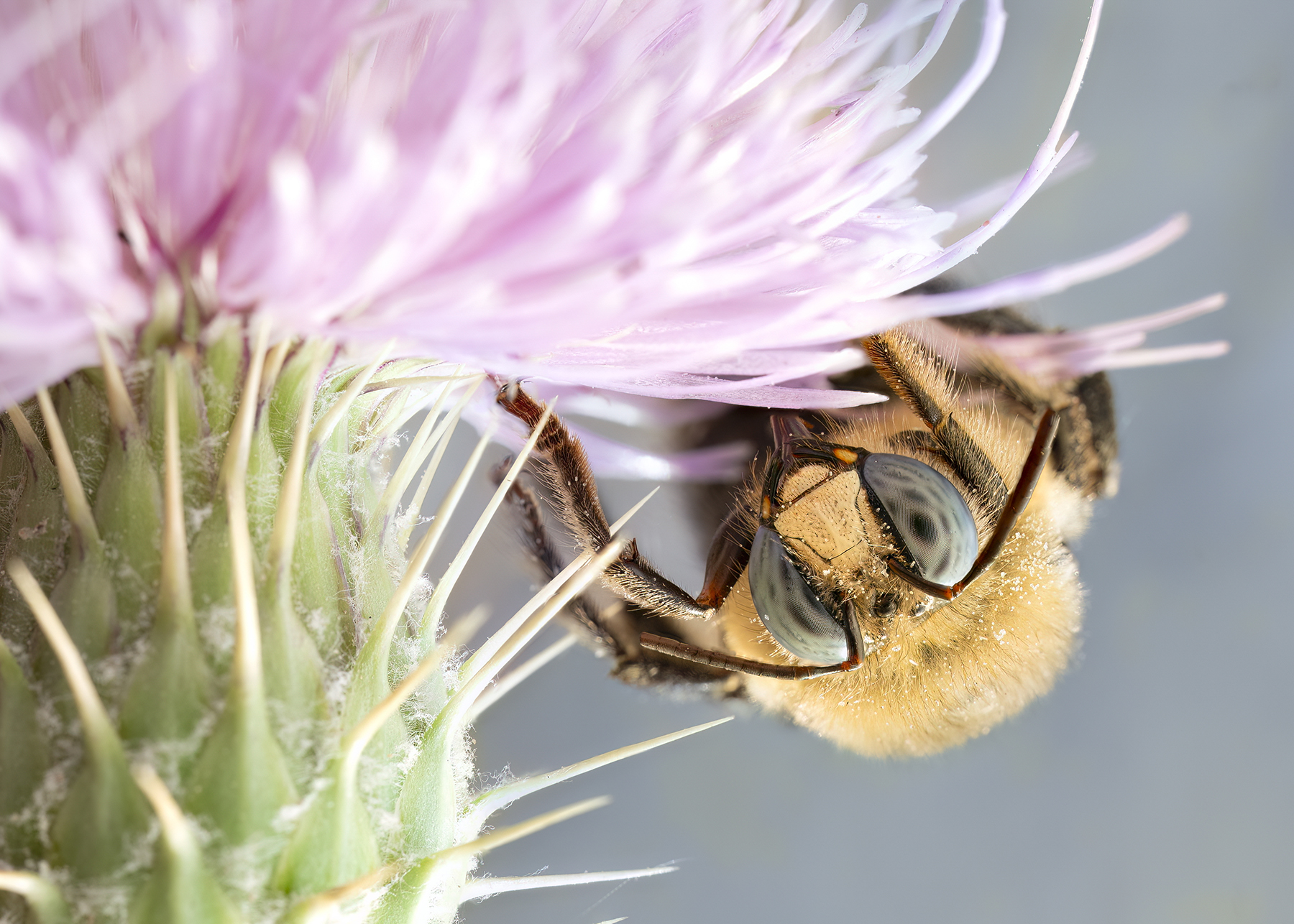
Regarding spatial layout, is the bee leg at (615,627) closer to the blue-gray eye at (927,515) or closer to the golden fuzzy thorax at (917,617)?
the golden fuzzy thorax at (917,617)

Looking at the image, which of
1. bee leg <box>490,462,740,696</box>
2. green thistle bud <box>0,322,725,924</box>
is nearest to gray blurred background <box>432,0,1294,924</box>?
bee leg <box>490,462,740,696</box>

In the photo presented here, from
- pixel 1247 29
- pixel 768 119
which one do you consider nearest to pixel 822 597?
pixel 768 119

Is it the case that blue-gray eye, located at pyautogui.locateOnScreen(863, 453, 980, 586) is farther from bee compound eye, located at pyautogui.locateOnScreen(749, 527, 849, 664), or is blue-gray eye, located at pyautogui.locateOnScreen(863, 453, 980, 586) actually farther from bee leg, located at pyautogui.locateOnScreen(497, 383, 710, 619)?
bee leg, located at pyautogui.locateOnScreen(497, 383, 710, 619)

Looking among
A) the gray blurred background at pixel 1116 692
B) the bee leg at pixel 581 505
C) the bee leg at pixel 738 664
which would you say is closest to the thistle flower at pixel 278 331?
the bee leg at pixel 581 505

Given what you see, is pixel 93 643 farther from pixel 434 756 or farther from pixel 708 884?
pixel 708 884

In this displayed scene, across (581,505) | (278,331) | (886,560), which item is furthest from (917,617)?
(278,331)

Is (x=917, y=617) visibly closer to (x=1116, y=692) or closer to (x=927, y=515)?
(x=927, y=515)
